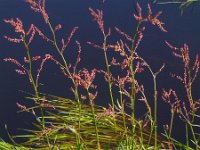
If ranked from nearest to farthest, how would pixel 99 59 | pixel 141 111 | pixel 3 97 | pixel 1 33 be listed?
pixel 141 111 < pixel 3 97 < pixel 99 59 < pixel 1 33

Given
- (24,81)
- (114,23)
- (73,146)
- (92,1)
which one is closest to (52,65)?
(24,81)

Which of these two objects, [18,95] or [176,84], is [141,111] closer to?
[176,84]

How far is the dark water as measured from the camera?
5.04 metres

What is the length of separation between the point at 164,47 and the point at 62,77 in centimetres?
127

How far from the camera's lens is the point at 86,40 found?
609 centimetres

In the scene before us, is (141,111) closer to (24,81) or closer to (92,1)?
(24,81)

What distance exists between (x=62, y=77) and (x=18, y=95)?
50 cm

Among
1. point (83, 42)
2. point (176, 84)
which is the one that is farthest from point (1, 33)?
point (176, 84)

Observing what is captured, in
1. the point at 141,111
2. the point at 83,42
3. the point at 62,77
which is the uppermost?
the point at 83,42

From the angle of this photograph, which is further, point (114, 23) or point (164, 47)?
point (114, 23)

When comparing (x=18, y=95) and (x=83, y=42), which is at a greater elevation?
(x=83, y=42)

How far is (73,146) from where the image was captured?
2.54 metres

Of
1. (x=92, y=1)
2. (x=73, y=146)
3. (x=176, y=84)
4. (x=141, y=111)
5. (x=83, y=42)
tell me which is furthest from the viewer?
(x=92, y=1)

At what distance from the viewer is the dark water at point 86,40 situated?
16.5ft
